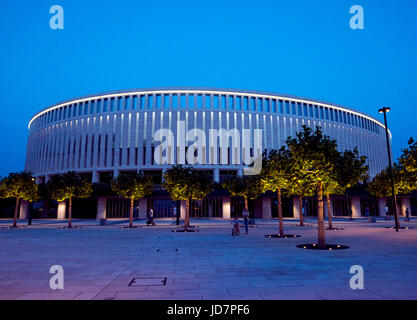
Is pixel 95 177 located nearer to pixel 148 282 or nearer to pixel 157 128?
pixel 157 128

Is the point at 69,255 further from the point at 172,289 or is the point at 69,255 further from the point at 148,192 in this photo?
the point at 148,192

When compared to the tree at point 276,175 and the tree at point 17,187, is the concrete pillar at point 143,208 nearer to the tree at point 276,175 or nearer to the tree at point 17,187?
the tree at point 17,187

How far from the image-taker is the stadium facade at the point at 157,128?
55094 mm

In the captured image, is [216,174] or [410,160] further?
[216,174]

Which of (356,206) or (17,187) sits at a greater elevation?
(17,187)

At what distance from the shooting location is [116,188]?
28.6 metres

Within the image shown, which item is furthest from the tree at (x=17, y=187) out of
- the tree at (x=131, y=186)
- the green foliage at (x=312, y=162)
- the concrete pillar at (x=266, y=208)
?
the concrete pillar at (x=266, y=208)

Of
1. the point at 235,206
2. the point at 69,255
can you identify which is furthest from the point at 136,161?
the point at 69,255

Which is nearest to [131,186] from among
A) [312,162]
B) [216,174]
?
[312,162]

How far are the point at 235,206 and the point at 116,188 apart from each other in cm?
2629

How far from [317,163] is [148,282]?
382 inches

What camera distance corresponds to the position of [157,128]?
56.2 meters

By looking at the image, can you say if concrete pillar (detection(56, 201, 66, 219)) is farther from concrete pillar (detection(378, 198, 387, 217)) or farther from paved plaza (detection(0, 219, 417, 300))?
concrete pillar (detection(378, 198, 387, 217))

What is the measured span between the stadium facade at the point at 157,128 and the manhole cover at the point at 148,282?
42150mm
